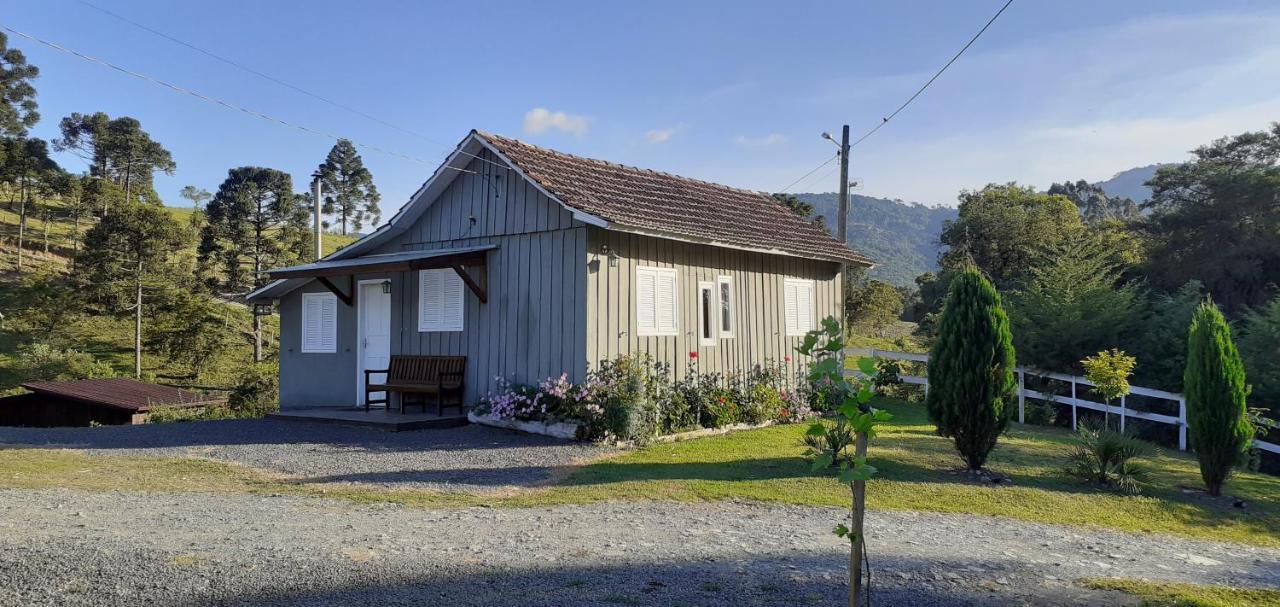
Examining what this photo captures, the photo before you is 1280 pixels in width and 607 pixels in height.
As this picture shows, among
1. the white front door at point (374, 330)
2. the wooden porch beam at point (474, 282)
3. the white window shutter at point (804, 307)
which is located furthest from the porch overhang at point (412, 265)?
the white window shutter at point (804, 307)

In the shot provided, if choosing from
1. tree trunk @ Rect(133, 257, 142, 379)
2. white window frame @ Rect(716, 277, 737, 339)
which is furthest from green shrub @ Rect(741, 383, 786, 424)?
tree trunk @ Rect(133, 257, 142, 379)

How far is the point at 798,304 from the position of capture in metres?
15.8

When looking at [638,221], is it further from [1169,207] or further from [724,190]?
[1169,207]

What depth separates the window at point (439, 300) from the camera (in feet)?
43.3

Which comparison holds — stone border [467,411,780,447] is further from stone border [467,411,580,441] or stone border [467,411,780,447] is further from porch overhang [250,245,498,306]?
porch overhang [250,245,498,306]

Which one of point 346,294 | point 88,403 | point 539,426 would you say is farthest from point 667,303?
point 88,403

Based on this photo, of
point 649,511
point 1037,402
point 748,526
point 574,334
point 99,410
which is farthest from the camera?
point 99,410

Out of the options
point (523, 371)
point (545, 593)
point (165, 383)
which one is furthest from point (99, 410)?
point (545, 593)

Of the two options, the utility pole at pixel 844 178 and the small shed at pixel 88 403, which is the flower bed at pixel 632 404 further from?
the small shed at pixel 88 403

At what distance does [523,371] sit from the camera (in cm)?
1219

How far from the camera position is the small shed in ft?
60.6

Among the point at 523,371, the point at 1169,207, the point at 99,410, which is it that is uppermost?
the point at 1169,207

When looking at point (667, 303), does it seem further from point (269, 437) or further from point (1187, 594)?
point (1187, 594)

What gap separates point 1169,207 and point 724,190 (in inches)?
827
